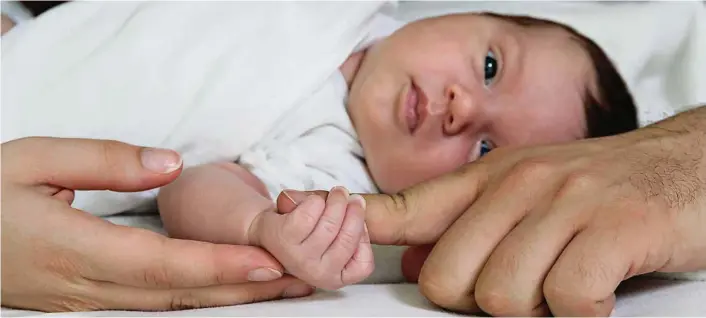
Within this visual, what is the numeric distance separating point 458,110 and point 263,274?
0.49 m

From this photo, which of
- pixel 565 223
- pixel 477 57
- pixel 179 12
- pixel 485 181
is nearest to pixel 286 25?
pixel 179 12

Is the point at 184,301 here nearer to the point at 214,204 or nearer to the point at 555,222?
the point at 214,204

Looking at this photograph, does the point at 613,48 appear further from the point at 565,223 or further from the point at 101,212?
the point at 101,212

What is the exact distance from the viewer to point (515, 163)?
72cm

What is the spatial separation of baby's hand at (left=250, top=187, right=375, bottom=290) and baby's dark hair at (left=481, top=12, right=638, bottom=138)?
1.99 ft

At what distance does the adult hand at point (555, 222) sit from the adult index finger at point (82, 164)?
13 cm

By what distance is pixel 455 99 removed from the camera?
1023 millimetres

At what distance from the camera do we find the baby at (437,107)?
40.4 inches

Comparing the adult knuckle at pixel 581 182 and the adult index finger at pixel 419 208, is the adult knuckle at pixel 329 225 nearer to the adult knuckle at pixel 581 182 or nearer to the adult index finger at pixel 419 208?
the adult index finger at pixel 419 208

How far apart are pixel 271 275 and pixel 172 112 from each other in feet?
1.33

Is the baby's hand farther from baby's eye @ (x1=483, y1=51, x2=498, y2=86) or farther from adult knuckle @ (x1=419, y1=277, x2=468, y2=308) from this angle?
baby's eye @ (x1=483, y1=51, x2=498, y2=86)

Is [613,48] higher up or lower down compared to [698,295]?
higher up

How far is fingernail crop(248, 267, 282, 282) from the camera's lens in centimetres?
62

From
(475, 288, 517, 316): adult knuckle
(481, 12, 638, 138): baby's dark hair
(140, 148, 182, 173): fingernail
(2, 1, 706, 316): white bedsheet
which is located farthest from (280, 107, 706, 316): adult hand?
(481, 12, 638, 138): baby's dark hair
